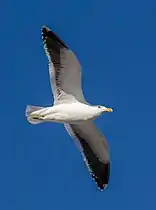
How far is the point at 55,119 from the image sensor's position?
1680 centimetres

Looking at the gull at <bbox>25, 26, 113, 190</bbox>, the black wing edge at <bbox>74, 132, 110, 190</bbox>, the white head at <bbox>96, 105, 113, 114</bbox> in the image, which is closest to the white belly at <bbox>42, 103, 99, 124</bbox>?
the gull at <bbox>25, 26, 113, 190</bbox>

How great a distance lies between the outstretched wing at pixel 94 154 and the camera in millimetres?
18016

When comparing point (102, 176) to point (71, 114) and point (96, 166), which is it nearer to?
point (96, 166)

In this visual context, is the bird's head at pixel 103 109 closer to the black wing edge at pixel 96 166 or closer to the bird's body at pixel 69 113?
the bird's body at pixel 69 113

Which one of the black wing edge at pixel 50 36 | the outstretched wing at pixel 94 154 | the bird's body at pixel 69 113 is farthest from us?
the outstretched wing at pixel 94 154

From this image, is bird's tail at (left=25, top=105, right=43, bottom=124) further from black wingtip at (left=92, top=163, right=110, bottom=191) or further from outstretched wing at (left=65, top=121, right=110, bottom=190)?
black wingtip at (left=92, top=163, right=110, bottom=191)

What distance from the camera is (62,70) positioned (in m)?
17.0

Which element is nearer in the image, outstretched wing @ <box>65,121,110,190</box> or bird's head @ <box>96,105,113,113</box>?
bird's head @ <box>96,105,113,113</box>

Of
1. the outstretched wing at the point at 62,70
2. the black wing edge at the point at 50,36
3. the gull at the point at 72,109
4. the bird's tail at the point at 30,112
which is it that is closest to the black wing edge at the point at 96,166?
the gull at the point at 72,109

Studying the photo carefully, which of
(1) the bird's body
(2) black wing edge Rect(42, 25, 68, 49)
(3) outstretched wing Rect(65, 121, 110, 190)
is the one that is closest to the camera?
(2) black wing edge Rect(42, 25, 68, 49)

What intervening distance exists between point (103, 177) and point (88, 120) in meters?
1.63

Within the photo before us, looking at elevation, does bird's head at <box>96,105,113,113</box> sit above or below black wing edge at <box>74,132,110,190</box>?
above

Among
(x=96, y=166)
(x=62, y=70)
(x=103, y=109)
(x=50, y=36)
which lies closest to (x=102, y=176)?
(x=96, y=166)

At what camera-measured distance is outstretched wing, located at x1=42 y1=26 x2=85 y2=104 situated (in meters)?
16.6
